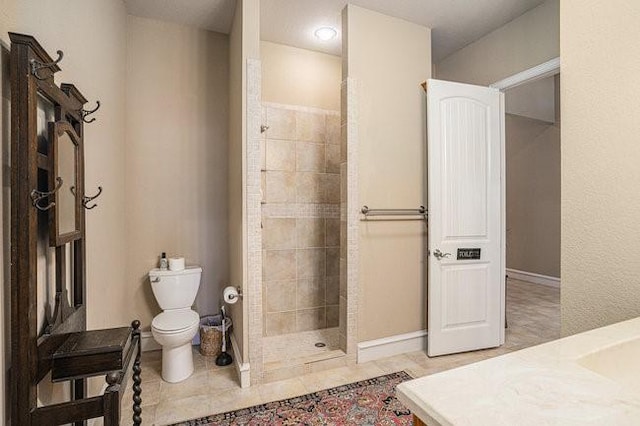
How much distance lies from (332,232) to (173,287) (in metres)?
1.53

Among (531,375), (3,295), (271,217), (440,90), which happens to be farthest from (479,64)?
(3,295)

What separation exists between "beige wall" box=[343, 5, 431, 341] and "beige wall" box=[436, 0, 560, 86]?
0.62m

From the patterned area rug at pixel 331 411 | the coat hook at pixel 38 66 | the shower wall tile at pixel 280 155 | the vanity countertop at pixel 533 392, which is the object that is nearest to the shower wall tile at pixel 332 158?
the shower wall tile at pixel 280 155

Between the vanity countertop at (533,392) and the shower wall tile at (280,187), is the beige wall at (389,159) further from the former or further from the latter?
the vanity countertop at (533,392)

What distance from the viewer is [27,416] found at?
99 cm

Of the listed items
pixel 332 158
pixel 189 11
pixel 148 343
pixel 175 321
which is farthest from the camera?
pixel 332 158

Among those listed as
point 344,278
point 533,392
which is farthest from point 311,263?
point 533,392

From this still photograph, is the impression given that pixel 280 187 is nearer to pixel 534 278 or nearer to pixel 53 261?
pixel 53 261

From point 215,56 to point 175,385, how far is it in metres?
2.76

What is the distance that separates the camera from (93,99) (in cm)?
189

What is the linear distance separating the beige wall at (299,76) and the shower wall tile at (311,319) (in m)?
2.05

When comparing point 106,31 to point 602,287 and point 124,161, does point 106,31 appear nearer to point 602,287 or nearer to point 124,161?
point 124,161

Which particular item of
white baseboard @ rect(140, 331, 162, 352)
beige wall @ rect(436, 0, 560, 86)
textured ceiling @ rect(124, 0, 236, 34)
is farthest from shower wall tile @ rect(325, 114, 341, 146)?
white baseboard @ rect(140, 331, 162, 352)

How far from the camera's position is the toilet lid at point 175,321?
7.39 feet
